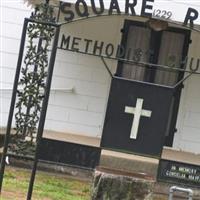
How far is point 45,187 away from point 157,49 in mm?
3758

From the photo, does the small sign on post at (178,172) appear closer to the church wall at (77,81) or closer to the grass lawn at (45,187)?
the grass lawn at (45,187)

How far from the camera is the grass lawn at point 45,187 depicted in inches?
366

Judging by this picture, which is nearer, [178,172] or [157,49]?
[178,172]

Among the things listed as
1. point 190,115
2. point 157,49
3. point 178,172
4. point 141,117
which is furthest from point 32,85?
point 190,115

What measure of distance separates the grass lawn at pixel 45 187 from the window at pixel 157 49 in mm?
2432

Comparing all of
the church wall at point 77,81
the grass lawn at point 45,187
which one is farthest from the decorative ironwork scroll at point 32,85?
the church wall at point 77,81

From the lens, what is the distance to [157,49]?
41.0ft

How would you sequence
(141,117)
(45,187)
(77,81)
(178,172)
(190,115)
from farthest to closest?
(77,81) < (190,115) < (178,172) < (45,187) < (141,117)

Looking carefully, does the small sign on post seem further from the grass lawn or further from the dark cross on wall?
the dark cross on wall

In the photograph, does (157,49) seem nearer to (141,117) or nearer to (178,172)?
(178,172)

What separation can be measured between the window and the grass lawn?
2.43 m

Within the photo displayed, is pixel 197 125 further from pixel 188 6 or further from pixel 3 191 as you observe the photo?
pixel 3 191

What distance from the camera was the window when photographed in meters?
12.4

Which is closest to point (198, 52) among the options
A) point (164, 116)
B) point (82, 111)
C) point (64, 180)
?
point (82, 111)
